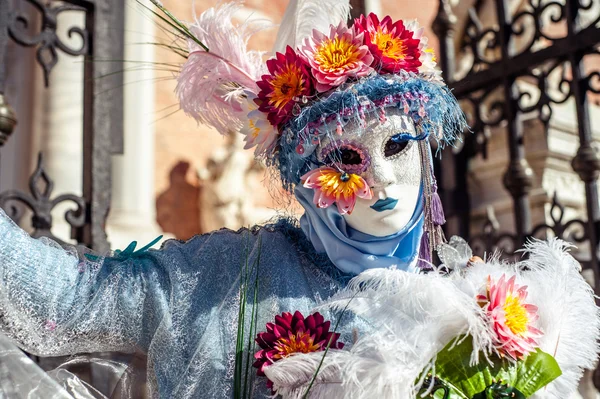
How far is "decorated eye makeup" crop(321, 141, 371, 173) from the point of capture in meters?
1.40

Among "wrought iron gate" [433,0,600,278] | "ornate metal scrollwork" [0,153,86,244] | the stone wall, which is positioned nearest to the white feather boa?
"ornate metal scrollwork" [0,153,86,244]

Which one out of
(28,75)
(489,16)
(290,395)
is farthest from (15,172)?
(489,16)

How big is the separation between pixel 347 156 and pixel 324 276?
24cm

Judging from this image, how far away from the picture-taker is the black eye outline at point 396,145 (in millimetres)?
1423

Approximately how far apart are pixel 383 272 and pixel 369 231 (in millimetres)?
301

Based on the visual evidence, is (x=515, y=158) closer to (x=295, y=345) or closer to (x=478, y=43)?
(x=478, y=43)

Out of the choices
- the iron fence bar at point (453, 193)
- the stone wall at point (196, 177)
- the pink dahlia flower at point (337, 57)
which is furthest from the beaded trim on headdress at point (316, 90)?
the stone wall at point (196, 177)

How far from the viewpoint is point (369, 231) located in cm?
141

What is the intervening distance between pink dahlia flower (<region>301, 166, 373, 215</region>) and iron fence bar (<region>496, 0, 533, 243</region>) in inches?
69.2

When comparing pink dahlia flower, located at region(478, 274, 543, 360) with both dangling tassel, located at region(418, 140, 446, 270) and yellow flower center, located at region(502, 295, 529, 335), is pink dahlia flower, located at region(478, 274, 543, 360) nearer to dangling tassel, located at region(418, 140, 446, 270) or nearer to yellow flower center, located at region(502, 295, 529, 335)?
yellow flower center, located at region(502, 295, 529, 335)

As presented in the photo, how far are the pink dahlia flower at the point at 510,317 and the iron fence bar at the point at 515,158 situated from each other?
1892mm

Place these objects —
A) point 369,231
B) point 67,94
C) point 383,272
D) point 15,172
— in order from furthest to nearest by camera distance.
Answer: point 15,172
point 67,94
point 369,231
point 383,272

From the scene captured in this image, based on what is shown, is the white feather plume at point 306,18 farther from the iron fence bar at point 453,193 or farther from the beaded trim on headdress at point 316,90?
the iron fence bar at point 453,193

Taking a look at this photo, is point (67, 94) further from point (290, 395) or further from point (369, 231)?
point (290, 395)
